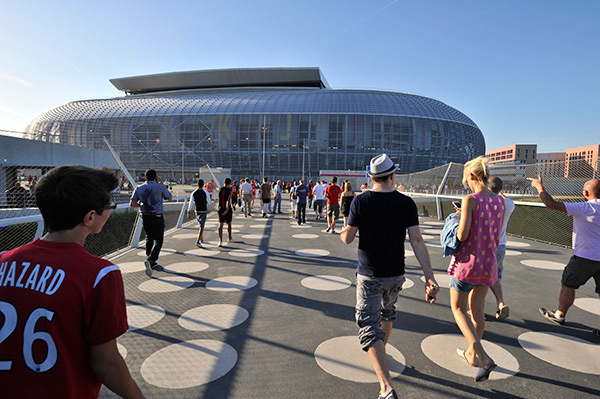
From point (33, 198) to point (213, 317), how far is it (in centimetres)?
284

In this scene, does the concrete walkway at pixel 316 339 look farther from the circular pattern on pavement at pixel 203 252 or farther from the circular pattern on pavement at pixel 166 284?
the circular pattern on pavement at pixel 203 252

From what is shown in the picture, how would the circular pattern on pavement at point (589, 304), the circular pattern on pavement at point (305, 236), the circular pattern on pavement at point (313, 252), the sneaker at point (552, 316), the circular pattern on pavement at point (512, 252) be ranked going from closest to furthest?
the sneaker at point (552, 316)
the circular pattern on pavement at point (589, 304)
the circular pattern on pavement at point (313, 252)
the circular pattern on pavement at point (512, 252)
the circular pattern on pavement at point (305, 236)

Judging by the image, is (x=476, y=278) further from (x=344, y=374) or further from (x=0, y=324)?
(x=0, y=324)

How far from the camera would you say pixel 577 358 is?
2.94 m

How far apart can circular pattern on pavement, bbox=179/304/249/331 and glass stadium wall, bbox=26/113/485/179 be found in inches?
2015

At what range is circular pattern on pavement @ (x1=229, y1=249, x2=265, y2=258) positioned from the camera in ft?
22.6

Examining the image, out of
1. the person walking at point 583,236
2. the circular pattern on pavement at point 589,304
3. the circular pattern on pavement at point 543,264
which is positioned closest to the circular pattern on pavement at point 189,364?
the person walking at point 583,236

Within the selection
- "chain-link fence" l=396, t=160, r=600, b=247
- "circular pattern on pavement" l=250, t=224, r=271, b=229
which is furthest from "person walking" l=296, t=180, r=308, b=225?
"chain-link fence" l=396, t=160, r=600, b=247

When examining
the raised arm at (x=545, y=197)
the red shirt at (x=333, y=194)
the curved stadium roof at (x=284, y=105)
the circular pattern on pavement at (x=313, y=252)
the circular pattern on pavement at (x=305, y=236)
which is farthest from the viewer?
the curved stadium roof at (x=284, y=105)

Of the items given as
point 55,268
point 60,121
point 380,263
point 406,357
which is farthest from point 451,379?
point 60,121

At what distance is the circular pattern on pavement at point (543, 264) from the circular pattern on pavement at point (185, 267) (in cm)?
681

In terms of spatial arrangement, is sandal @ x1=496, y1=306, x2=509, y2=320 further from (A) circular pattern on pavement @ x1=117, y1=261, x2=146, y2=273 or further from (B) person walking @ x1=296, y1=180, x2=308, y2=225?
(B) person walking @ x1=296, y1=180, x2=308, y2=225

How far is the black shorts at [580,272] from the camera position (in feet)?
11.3

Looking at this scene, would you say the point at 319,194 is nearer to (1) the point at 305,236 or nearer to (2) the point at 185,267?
(1) the point at 305,236
